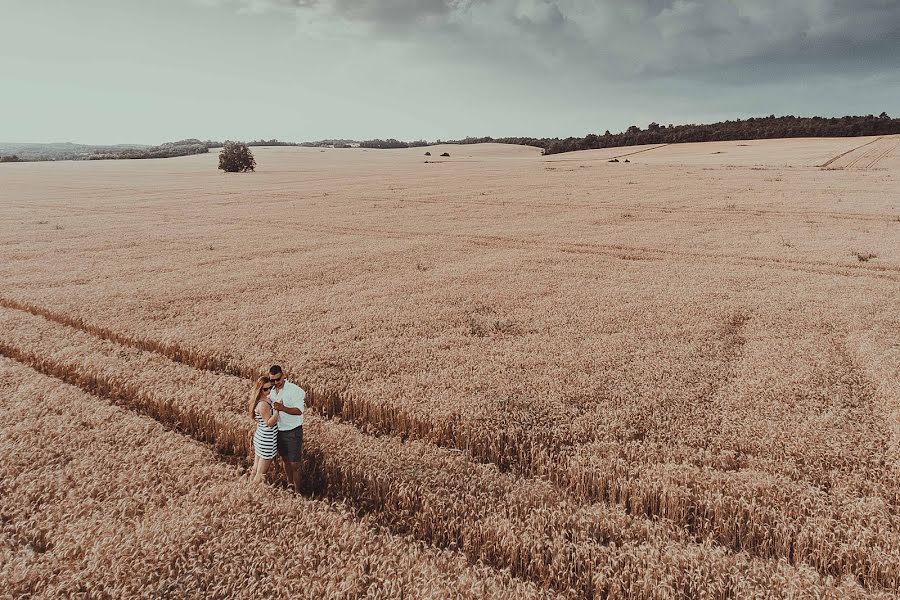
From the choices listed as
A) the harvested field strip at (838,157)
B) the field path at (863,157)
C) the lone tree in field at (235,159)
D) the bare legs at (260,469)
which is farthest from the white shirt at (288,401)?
the lone tree in field at (235,159)

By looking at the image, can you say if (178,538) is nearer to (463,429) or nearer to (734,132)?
(463,429)

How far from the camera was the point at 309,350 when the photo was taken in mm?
9891

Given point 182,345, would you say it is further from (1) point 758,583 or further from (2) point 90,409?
(1) point 758,583

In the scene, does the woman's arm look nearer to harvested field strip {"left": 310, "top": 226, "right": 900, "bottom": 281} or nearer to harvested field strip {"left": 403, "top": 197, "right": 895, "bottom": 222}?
harvested field strip {"left": 310, "top": 226, "right": 900, "bottom": 281}

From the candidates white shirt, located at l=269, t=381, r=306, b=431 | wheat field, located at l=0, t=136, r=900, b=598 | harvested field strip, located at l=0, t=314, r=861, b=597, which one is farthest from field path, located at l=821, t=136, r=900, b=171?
white shirt, located at l=269, t=381, r=306, b=431

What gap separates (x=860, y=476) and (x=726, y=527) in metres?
2.14

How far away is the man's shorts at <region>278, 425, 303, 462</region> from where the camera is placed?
18.8 ft

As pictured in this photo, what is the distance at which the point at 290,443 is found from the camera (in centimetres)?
574

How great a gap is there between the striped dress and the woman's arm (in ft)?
0.20

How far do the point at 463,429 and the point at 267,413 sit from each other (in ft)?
8.87

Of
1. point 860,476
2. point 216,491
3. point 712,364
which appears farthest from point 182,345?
point 860,476

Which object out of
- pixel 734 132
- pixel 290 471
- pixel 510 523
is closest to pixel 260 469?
pixel 290 471

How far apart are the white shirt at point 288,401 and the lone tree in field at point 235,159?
93.1 meters

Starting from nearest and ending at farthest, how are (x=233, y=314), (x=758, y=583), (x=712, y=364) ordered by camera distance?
(x=758, y=583)
(x=712, y=364)
(x=233, y=314)
